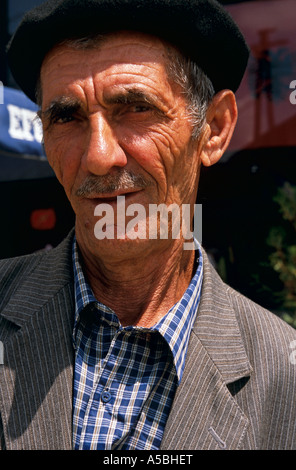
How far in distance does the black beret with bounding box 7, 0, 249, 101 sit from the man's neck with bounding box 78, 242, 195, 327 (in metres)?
0.68

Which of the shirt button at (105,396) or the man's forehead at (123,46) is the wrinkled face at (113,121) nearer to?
the man's forehead at (123,46)

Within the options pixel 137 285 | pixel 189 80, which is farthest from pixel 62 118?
pixel 137 285

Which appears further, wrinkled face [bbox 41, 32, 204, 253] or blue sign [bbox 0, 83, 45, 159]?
blue sign [bbox 0, 83, 45, 159]

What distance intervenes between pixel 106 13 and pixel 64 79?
234 millimetres

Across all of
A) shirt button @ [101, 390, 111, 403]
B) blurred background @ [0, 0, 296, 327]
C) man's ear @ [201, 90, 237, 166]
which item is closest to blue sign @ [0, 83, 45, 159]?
blurred background @ [0, 0, 296, 327]

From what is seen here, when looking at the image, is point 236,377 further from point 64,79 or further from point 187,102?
point 64,79

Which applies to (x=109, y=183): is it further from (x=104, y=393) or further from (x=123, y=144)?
(x=104, y=393)

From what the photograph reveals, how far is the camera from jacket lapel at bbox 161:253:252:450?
1.42 metres

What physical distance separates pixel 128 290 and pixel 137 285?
0.12 feet

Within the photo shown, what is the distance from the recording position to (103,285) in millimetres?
1707

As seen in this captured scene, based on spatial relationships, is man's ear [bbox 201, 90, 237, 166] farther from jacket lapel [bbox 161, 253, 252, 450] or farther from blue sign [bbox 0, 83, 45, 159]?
blue sign [bbox 0, 83, 45, 159]

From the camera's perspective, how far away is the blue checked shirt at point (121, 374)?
4.71 feet

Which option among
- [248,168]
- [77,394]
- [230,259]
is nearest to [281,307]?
[230,259]

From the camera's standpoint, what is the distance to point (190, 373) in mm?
1521
